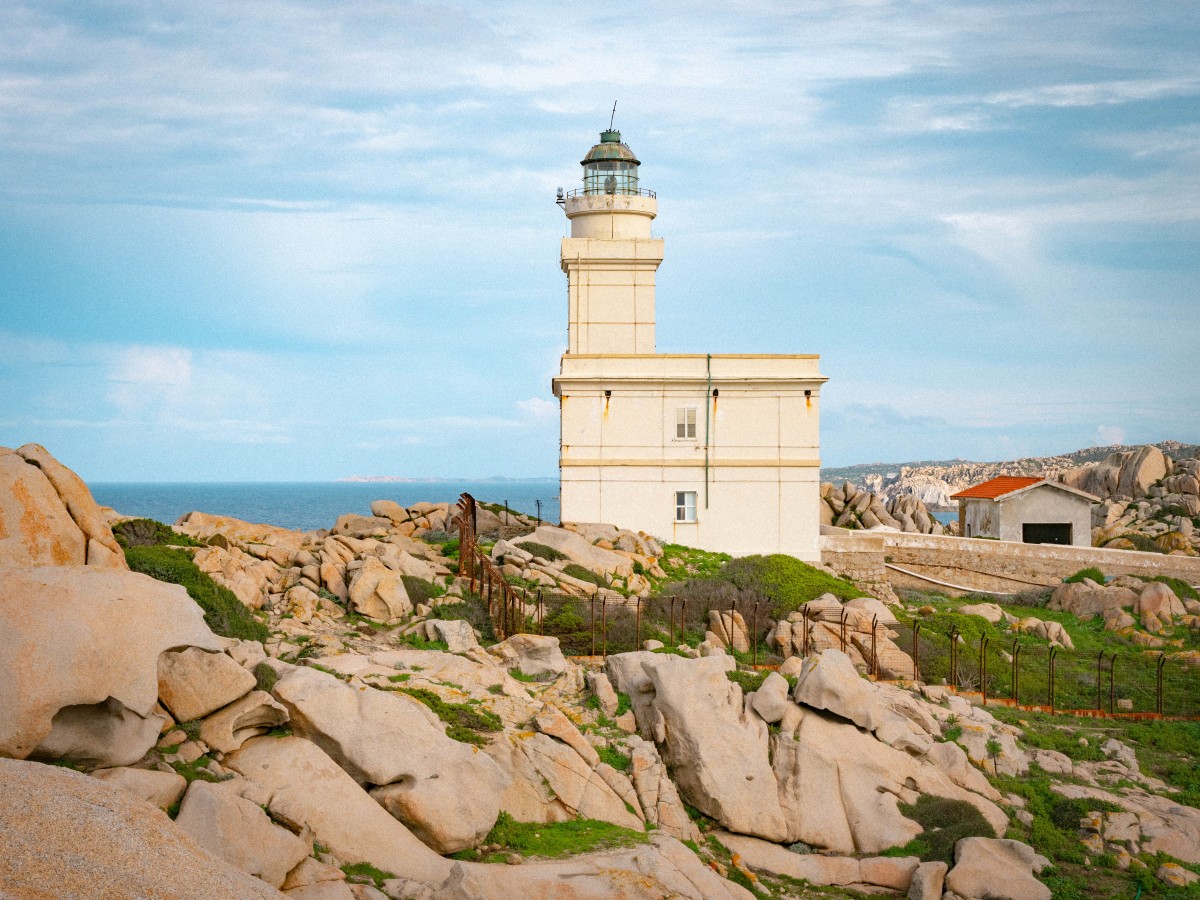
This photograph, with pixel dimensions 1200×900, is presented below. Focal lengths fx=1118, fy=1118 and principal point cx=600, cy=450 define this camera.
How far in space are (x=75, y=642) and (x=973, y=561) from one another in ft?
94.4

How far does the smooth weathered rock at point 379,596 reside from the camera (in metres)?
19.9

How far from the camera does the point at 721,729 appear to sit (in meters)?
15.3

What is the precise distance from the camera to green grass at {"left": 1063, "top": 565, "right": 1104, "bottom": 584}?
3225cm

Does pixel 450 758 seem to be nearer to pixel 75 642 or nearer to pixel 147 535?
pixel 75 642

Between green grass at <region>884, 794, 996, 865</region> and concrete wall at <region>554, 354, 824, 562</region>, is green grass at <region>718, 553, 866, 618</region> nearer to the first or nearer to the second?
concrete wall at <region>554, 354, 824, 562</region>

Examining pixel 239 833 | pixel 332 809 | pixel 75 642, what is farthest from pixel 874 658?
pixel 75 642

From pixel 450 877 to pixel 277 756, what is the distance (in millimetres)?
2288

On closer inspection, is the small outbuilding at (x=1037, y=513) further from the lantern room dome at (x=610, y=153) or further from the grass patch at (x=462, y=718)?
the grass patch at (x=462, y=718)

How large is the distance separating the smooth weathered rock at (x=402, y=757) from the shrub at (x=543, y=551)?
508 inches

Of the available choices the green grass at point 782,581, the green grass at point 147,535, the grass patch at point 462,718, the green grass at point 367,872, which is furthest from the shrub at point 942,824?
the green grass at point 147,535

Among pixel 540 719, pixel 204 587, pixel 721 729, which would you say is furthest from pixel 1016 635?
pixel 204 587

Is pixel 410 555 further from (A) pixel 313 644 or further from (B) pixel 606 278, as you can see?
(B) pixel 606 278

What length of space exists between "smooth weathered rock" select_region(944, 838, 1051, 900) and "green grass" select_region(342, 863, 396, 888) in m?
6.97

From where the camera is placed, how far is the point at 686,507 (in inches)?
1264
